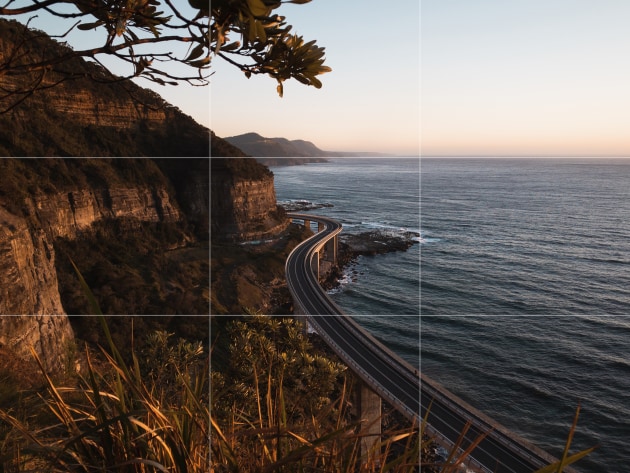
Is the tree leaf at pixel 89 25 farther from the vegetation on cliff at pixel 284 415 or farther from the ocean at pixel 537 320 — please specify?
the ocean at pixel 537 320

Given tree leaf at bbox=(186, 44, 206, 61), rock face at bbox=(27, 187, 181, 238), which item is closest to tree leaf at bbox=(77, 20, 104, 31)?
tree leaf at bbox=(186, 44, 206, 61)

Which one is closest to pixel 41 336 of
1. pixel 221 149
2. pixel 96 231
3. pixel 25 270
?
pixel 25 270

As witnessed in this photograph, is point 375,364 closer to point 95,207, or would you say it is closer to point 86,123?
point 95,207

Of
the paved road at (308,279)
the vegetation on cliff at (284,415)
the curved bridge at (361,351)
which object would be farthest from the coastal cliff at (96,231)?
the vegetation on cliff at (284,415)

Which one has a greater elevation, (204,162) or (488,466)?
(204,162)

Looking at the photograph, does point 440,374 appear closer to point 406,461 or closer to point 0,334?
point 0,334

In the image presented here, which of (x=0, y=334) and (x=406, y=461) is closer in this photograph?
(x=406, y=461)

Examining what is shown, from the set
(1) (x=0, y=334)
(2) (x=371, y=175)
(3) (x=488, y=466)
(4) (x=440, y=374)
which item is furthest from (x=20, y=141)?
(2) (x=371, y=175)
